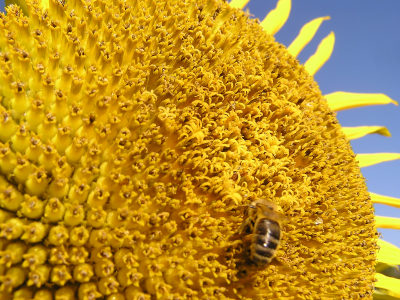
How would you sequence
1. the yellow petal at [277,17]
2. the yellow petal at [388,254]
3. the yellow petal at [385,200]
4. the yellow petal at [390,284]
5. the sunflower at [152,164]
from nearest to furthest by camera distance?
the sunflower at [152,164], the yellow petal at [390,284], the yellow petal at [388,254], the yellow petal at [385,200], the yellow petal at [277,17]

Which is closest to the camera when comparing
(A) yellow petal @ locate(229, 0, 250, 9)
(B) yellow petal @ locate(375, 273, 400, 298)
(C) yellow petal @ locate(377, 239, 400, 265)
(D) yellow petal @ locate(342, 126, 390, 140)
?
(B) yellow petal @ locate(375, 273, 400, 298)

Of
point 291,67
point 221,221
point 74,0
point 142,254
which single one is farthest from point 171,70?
point 291,67

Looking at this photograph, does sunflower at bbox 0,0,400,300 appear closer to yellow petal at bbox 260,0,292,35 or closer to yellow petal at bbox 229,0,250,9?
yellow petal at bbox 229,0,250,9

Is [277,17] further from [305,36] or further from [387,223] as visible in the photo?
[387,223]

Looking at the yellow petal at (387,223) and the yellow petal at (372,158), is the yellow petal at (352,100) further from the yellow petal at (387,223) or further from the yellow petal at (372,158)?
the yellow petal at (387,223)

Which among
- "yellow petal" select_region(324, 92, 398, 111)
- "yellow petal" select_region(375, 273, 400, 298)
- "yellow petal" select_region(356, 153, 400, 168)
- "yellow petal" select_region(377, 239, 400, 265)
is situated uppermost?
"yellow petal" select_region(324, 92, 398, 111)

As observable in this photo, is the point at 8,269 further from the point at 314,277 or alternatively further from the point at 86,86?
the point at 314,277

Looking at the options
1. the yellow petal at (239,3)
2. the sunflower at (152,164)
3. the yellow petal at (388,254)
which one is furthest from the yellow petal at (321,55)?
the sunflower at (152,164)

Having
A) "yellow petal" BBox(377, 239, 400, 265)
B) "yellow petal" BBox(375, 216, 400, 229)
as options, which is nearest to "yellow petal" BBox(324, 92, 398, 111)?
"yellow petal" BBox(375, 216, 400, 229)
